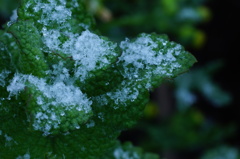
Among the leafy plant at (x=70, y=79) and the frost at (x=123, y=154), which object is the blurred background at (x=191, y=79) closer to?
the frost at (x=123, y=154)

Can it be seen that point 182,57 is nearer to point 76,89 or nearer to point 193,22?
point 76,89

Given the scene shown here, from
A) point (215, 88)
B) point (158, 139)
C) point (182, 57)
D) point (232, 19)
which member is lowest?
point (182, 57)

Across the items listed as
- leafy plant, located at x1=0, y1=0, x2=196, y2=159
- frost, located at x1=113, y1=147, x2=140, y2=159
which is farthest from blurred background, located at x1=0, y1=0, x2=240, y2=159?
leafy plant, located at x1=0, y1=0, x2=196, y2=159

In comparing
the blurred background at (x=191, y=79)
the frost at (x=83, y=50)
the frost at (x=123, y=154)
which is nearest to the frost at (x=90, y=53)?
the frost at (x=83, y=50)

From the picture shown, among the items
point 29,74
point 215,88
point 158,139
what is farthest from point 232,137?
point 29,74

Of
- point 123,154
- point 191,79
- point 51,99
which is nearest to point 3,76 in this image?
point 51,99

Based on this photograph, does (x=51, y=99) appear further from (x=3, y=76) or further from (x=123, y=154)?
(x=123, y=154)
